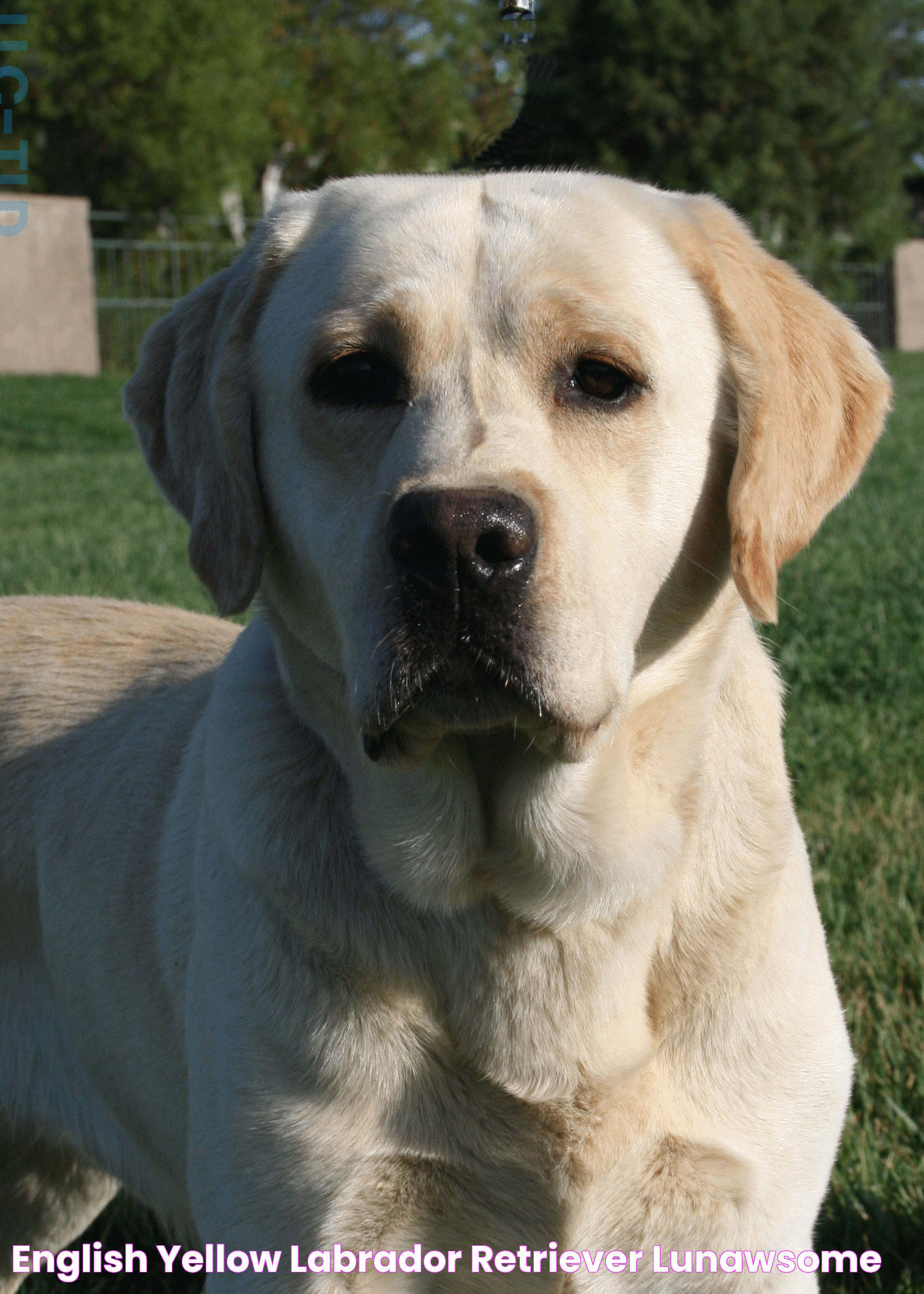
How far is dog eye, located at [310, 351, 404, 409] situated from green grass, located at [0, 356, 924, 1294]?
6.10 feet

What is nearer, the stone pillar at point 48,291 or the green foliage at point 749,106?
the stone pillar at point 48,291

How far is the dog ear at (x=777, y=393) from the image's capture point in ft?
7.49

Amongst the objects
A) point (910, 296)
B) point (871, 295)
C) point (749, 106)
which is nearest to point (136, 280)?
point (871, 295)

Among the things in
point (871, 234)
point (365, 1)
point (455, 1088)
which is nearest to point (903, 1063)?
point (455, 1088)

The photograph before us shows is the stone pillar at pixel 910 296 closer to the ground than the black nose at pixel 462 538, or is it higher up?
closer to the ground

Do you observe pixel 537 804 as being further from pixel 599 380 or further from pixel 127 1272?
pixel 127 1272

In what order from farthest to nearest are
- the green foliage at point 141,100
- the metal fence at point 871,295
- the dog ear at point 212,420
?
the metal fence at point 871,295
the green foliage at point 141,100
the dog ear at point 212,420

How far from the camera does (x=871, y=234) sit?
35344 mm

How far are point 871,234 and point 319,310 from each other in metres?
36.3

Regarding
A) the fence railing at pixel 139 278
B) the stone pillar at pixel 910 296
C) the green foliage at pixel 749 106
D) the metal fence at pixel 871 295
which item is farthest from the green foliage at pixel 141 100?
the stone pillar at pixel 910 296

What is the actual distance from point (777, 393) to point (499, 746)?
2.53 feet

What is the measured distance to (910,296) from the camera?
31.7 metres

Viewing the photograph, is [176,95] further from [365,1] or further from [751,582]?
[751,582]

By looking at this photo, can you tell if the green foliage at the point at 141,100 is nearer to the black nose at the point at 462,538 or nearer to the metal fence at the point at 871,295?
the metal fence at the point at 871,295
